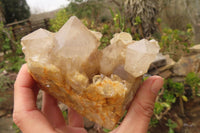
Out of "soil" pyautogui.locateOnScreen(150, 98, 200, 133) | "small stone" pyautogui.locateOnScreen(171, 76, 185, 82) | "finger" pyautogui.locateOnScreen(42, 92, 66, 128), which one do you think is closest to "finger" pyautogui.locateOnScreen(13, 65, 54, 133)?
"finger" pyautogui.locateOnScreen(42, 92, 66, 128)

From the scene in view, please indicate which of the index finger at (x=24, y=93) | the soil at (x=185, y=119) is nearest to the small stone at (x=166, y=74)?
the soil at (x=185, y=119)

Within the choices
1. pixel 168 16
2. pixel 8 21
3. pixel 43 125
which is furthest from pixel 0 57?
pixel 168 16

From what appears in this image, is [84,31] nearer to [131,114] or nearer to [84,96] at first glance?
[84,96]

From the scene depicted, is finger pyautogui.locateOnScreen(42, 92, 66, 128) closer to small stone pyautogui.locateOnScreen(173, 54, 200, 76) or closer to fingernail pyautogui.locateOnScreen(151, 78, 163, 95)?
fingernail pyautogui.locateOnScreen(151, 78, 163, 95)

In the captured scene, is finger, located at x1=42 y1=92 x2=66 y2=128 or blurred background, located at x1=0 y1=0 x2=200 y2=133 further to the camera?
blurred background, located at x1=0 y1=0 x2=200 y2=133

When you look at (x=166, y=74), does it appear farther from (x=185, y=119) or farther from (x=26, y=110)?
(x=26, y=110)
